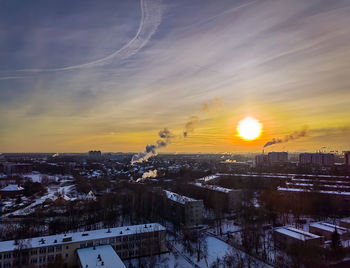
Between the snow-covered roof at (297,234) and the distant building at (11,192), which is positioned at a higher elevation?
the snow-covered roof at (297,234)

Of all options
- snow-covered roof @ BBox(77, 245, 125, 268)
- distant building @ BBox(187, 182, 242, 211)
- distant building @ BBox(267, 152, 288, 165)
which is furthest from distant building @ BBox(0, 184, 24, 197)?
distant building @ BBox(267, 152, 288, 165)

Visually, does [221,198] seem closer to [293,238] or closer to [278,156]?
[293,238]

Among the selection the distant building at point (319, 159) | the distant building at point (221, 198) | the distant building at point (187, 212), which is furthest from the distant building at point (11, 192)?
the distant building at point (319, 159)

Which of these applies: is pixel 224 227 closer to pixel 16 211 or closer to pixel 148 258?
→ pixel 148 258

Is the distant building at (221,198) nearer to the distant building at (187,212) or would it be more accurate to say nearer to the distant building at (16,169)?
the distant building at (187,212)

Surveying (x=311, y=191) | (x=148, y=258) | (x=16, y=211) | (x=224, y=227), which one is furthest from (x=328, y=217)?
(x=16, y=211)

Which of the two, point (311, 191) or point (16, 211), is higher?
point (311, 191)
